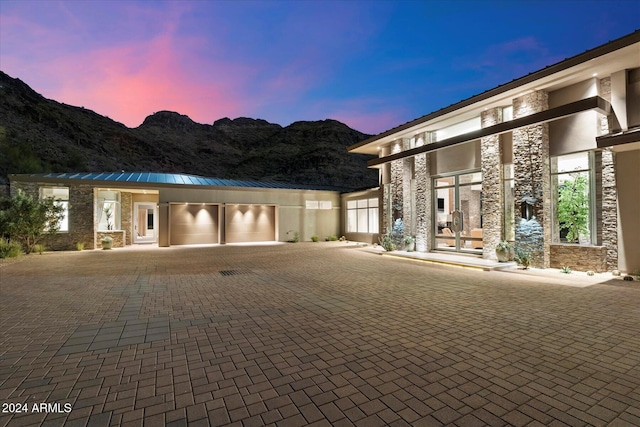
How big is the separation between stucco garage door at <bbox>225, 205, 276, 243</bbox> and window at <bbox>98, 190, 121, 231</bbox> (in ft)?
20.0

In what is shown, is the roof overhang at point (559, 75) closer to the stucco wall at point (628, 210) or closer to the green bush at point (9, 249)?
the stucco wall at point (628, 210)

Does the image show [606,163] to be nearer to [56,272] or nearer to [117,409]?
[117,409]

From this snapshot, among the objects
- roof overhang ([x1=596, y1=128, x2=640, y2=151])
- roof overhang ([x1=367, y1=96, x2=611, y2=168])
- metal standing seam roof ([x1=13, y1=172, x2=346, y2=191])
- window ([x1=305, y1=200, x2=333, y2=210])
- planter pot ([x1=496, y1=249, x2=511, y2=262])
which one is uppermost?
roof overhang ([x1=367, y1=96, x2=611, y2=168])

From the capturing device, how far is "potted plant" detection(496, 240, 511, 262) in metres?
10.4

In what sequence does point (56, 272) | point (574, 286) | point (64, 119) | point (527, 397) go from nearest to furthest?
1. point (527, 397)
2. point (574, 286)
3. point (56, 272)
4. point (64, 119)

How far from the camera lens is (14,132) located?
33.9 m

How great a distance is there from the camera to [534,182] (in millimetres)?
9742

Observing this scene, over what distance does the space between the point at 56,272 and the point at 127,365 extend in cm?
839

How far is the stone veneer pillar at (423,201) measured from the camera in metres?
14.0

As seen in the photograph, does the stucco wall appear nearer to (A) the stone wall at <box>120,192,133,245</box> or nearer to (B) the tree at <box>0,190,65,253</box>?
(B) the tree at <box>0,190,65,253</box>

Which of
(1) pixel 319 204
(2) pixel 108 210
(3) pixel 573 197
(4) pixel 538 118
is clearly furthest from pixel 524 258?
(2) pixel 108 210

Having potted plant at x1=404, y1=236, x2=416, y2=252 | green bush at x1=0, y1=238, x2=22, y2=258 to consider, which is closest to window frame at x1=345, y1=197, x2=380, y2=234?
potted plant at x1=404, y1=236, x2=416, y2=252

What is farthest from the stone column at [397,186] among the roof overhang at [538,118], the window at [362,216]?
the window at [362,216]

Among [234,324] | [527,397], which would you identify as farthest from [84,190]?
[527,397]
